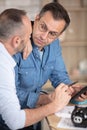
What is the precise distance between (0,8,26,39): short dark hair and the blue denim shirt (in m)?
0.34

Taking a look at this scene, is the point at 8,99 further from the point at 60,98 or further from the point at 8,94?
the point at 60,98

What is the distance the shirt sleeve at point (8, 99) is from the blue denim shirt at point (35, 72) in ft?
0.97

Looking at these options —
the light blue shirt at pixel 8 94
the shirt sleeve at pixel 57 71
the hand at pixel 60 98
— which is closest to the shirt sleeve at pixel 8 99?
the light blue shirt at pixel 8 94

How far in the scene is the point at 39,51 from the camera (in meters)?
1.96

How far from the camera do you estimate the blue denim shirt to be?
1.79 meters

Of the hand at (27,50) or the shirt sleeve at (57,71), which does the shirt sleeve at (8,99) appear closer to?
the hand at (27,50)

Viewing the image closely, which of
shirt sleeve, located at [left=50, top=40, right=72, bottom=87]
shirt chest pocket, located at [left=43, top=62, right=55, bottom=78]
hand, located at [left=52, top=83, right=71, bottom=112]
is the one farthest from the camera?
shirt sleeve, located at [left=50, top=40, right=72, bottom=87]

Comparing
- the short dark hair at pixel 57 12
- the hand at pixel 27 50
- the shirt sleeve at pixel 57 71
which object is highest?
the short dark hair at pixel 57 12

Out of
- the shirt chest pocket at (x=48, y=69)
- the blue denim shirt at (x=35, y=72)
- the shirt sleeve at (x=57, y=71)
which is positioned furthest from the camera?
the shirt sleeve at (x=57, y=71)

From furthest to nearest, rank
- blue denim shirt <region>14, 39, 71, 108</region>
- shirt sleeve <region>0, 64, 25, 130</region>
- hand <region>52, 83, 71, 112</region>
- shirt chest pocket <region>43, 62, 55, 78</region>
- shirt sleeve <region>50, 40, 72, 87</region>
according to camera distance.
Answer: shirt sleeve <region>50, 40, 72, 87</region>
shirt chest pocket <region>43, 62, 55, 78</region>
blue denim shirt <region>14, 39, 71, 108</region>
hand <region>52, 83, 71, 112</region>
shirt sleeve <region>0, 64, 25, 130</region>

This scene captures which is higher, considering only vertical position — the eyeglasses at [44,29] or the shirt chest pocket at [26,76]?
the eyeglasses at [44,29]

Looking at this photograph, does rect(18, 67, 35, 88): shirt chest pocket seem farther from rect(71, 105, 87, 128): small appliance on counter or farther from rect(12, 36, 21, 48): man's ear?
rect(71, 105, 87, 128): small appliance on counter

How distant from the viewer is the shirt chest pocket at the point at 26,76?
6.07 feet

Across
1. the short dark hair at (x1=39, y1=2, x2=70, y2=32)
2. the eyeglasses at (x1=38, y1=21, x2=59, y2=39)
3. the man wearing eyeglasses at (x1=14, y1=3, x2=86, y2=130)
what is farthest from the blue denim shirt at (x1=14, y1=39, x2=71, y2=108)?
the short dark hair at (x1=39, y1=2, x2=70, y2=32)
